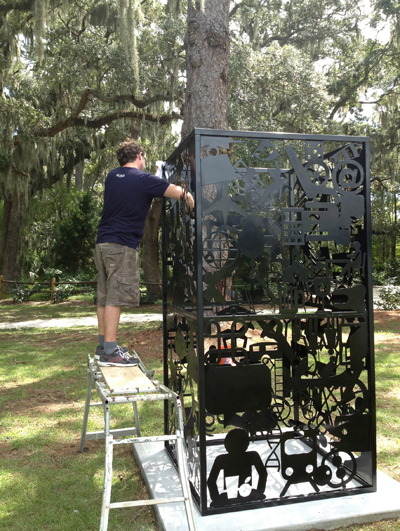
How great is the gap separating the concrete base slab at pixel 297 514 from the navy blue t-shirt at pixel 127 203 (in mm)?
1411

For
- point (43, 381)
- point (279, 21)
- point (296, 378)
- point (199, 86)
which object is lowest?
point (43, 381)

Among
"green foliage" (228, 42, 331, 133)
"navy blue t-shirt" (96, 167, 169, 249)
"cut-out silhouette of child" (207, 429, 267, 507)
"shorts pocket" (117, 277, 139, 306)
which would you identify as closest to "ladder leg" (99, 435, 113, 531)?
"cut-out silhouette of child" (207, 429, 267, 507)

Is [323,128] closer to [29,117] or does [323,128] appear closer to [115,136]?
[115,136]

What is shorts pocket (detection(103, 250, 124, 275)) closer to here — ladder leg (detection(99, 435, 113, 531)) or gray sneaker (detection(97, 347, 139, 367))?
gray sneaker (detection(97, 347, 139, 367))

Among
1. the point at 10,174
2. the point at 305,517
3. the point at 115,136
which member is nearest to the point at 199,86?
the point at 305,517

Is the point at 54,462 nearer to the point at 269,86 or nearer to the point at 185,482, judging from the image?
the point at 185,482

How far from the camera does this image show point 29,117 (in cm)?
1127

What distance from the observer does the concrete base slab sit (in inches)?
87.5

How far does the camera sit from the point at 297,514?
91.4 inches

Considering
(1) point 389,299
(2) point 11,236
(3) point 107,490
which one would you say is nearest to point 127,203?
(3) point 107,490

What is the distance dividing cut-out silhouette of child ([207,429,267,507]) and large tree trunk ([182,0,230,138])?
4.95 meters

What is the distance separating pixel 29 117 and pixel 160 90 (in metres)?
3.22

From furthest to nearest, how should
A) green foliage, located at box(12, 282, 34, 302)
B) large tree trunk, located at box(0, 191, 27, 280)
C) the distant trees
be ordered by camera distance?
1. large tree trunk, located at box(0, 191, 27, 280)
2. green foliage, located at box(12, 282, 34, 302)
3. the distant trees

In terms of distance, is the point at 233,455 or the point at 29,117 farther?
the point at 29,117
